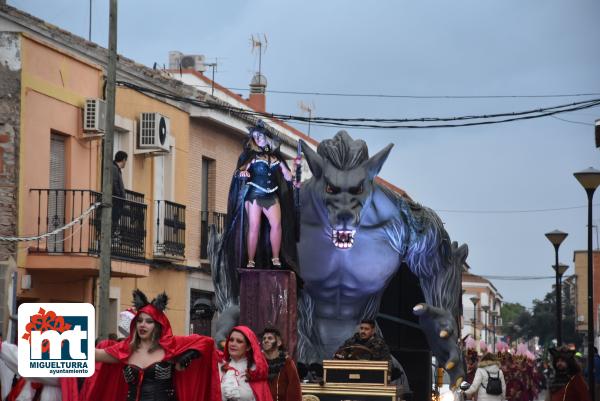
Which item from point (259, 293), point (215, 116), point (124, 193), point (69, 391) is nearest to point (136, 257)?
point (124, 193)

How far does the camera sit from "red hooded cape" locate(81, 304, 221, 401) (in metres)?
10.6

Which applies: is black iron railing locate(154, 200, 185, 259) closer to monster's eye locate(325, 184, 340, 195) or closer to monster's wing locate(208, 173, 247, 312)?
monster's eye locate(325, 184, 340, 195)

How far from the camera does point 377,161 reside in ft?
74.6

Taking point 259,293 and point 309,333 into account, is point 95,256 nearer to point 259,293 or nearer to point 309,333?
point 309,333

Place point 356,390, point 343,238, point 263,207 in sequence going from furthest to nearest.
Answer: point 343,238, point 263,207, point 356,390

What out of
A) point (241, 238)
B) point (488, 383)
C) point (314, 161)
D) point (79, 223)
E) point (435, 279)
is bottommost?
point (488, 383)

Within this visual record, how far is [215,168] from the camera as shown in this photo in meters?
36.0

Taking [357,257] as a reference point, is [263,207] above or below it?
above

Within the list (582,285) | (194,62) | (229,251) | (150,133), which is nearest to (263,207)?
(229,251)

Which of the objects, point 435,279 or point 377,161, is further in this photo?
point 435,279

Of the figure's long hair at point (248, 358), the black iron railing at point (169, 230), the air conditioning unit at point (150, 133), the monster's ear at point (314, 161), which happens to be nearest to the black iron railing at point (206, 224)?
the black iron railing at point (169, 230)

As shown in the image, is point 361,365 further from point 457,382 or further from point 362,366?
point 457,382

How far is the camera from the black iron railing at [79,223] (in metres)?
26.5

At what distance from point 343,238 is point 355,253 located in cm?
66
